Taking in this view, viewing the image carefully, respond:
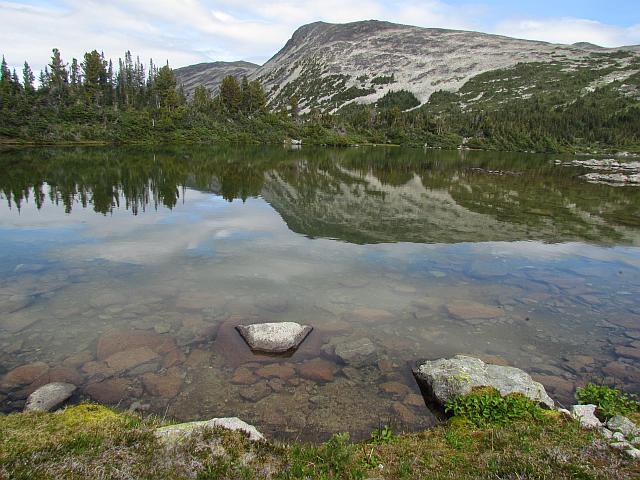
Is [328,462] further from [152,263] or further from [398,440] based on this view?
[152,263]

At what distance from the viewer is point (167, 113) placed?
362 ft

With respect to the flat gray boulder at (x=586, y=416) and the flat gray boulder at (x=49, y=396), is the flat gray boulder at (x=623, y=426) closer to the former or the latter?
the flat gray boulder at (x=586, y=416)

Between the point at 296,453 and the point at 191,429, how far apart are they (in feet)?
5.18

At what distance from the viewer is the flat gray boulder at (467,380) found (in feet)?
26.0

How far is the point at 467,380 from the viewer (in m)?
8.21

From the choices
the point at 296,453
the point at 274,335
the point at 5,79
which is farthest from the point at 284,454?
the point at 5,79

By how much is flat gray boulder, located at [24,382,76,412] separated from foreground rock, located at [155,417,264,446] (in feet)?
9.16

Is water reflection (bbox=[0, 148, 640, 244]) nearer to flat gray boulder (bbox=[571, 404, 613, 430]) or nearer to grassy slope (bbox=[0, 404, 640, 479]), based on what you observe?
flat gray boulder (bbox=[571, 404, 613, 430])

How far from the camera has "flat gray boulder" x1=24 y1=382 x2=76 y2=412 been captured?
7551mm

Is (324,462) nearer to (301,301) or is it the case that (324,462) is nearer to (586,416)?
(586,416)

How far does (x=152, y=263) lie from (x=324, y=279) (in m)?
6.58

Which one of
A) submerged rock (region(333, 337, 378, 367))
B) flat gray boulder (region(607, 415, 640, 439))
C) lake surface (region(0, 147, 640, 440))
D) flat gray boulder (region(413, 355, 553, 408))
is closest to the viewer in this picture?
flat gray boulder (region(607, 415, 640, 439))

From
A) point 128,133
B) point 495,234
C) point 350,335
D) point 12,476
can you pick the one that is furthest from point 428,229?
point 128,133

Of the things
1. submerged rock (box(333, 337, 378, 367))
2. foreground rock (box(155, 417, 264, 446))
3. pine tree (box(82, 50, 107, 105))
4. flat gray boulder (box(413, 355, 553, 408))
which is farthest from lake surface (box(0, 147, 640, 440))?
pine tree (box(82, 50, 107, 105))
